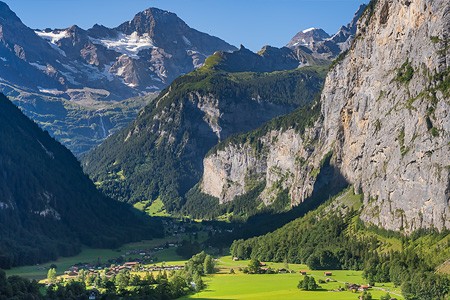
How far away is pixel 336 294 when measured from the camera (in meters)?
186

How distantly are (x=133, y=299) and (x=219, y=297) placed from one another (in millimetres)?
23368

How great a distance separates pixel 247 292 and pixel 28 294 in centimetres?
6209

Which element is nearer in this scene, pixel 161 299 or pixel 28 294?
pixel 28 294

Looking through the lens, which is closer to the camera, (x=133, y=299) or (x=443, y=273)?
(x=133, y=299)

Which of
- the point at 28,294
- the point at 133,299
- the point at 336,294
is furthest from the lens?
the point at 336,294

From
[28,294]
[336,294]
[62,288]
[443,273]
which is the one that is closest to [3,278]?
[28,294]

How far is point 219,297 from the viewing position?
183m

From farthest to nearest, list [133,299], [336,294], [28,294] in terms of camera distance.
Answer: [336,294], [133,299], [28,294]

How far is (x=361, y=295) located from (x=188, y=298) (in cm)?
4455

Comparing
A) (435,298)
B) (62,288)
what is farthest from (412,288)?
(62,288)

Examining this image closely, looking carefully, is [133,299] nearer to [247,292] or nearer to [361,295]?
[247,292]

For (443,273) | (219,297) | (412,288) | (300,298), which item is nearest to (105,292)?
(219,297)

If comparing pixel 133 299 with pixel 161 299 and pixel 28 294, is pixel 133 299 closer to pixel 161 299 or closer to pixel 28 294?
pixel 161 299

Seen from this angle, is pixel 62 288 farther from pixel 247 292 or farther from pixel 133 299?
pixel 247 292
